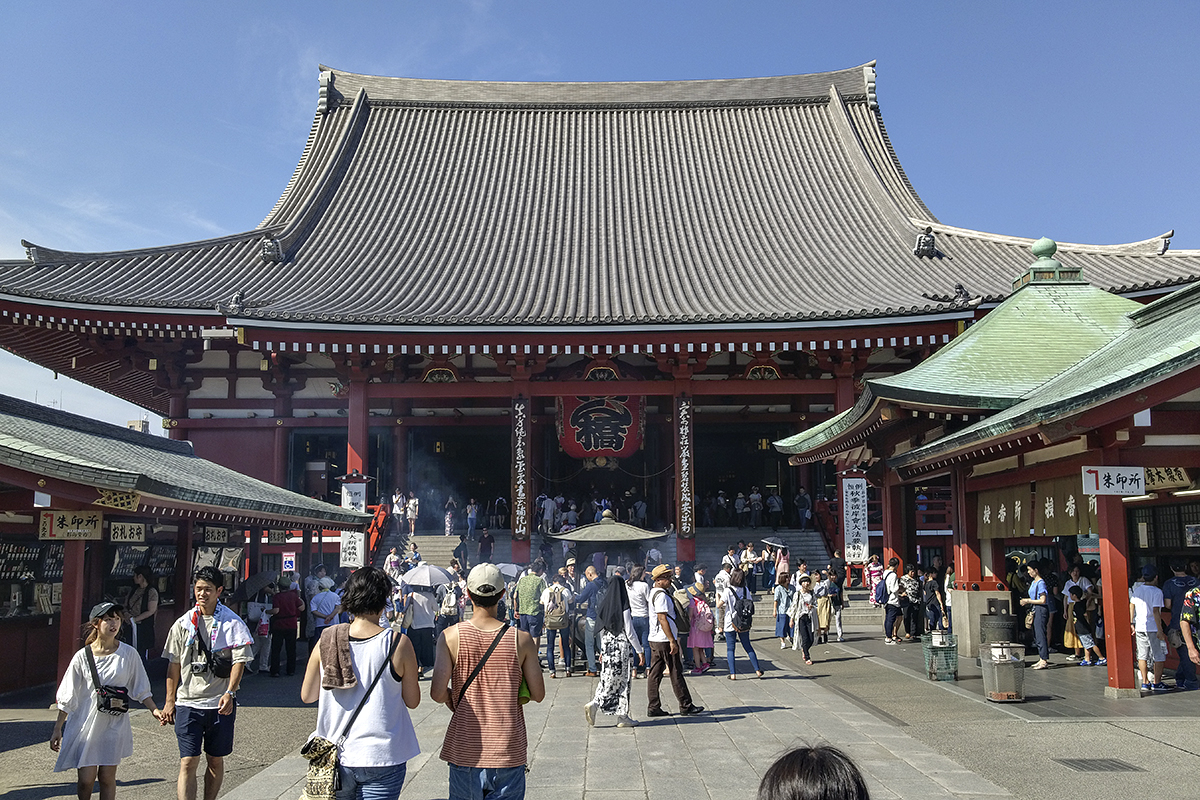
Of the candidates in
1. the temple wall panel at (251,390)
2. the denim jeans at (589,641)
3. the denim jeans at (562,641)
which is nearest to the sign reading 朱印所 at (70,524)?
the denim jeans at (562,641)

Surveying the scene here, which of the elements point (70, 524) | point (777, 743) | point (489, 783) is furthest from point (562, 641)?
point (489, 783)

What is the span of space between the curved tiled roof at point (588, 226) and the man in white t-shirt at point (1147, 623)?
9.19 meters

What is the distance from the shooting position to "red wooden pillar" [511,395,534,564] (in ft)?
67.1

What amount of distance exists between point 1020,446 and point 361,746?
949 cm

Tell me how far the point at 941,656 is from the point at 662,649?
4226 mm

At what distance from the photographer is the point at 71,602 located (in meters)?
10.4

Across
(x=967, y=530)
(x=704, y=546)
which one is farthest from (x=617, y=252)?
(x=967, y=530)

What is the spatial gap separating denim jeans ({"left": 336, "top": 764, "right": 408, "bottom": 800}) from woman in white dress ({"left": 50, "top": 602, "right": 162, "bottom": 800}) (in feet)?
7.57

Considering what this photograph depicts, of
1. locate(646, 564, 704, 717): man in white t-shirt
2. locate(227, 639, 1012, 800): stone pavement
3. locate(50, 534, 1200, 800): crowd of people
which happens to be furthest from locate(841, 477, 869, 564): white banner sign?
locate(646, 564, 704, 717): man in white t-shirt

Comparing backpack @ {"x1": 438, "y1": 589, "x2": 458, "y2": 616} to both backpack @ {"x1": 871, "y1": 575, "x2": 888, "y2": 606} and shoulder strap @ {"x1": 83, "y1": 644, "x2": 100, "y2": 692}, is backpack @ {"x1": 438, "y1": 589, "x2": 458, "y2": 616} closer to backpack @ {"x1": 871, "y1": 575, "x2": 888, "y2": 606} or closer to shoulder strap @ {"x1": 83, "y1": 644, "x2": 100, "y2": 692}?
backpack @ {"x1": 871, "y1": 575, "x2": 888, "y2": 606}

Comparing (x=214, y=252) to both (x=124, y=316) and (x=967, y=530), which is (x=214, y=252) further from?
(x=967, y=530)

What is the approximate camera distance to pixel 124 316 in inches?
755

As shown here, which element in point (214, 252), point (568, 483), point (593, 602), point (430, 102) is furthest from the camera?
point (430, 102)

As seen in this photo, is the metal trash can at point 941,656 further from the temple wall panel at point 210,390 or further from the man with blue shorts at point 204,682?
the temple wall panel at point 210,390
